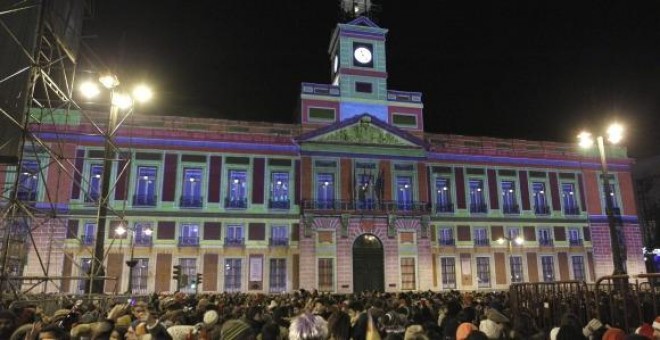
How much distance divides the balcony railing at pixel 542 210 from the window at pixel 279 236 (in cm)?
2174

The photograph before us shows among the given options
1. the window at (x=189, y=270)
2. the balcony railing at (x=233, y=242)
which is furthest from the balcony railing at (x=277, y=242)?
the window at (x=189, y=270)

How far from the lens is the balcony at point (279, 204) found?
35.2 m

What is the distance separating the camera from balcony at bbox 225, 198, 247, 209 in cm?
3477

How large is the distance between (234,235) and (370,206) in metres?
10.5

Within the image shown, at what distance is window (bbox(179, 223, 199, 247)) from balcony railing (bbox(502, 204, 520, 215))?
2514 cm

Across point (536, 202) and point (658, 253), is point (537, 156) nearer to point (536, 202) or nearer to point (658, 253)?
point (536, 202)

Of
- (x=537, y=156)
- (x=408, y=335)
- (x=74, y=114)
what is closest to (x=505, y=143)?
(x=537, y=156)

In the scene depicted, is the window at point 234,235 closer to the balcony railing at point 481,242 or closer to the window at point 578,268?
the balcony railing at point 481,242

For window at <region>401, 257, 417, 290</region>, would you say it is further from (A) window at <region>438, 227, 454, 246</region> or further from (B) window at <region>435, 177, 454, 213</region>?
(B) window at <region>435, 177, 454, 213</region>

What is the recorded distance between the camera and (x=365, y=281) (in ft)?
113

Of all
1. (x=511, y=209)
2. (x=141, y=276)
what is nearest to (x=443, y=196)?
(x=511, y=209)

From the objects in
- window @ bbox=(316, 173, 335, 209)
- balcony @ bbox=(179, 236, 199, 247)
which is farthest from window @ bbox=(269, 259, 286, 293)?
balcony @ bbox=(179, 236, 199, 247)

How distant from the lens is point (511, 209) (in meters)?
39.7

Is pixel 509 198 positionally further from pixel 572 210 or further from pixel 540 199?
pixel 572 210
